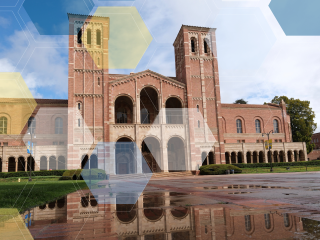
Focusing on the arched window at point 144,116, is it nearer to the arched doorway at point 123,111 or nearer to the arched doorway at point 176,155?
the arched doorway at point 123,111

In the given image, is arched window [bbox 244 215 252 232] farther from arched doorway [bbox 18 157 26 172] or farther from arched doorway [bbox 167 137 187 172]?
arched doorway [bbox 18 157 26 172]

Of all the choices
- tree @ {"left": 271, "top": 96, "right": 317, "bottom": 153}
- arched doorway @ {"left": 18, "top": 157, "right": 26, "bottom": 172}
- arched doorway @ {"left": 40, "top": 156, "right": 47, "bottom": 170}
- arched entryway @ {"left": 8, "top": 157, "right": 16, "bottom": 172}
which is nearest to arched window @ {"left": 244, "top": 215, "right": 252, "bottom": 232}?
arched doorway @ {"left": 40, "top": 156, "right": 47, "bottom": 170}

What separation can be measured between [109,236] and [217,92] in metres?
37.3

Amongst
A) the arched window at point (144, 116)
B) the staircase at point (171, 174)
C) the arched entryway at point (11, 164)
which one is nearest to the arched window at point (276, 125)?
the staircase at point (171, 174)

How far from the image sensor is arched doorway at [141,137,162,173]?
3676 centimetres

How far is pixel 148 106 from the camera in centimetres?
3884

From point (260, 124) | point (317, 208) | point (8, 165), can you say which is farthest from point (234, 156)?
point (317, 208)

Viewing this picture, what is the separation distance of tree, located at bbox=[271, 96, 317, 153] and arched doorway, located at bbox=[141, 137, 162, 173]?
113 feet

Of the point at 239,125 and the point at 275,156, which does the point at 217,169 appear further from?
the point at 275,156

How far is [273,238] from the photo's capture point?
7.82ft

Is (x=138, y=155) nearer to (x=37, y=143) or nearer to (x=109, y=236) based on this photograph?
(x=37, y=143)

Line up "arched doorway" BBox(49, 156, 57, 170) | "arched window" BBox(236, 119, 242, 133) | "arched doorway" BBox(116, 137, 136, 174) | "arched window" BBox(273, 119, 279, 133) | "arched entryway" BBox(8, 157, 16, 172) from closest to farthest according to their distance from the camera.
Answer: "arched doorway" BBox(49, 156, 57, 170) < "arched entryway" BBox(8, 157, 16, 172) < "arched doorway" BBox(116, 137, 136, 174) < "arched window" BBox(236, 119, 242, 133) < "arched window" BBox(273, 119, 279, 133)

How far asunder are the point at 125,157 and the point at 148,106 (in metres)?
8.65

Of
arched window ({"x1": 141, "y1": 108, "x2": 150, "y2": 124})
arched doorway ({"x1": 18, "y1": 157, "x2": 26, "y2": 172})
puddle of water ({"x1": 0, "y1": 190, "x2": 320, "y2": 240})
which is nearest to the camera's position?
puddle of water ({"x1": 0, "y1": 190, "x2": 320, "y2": 240})
